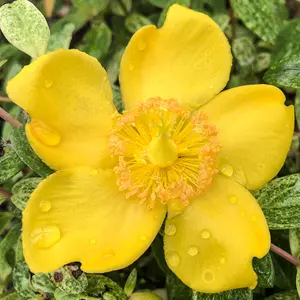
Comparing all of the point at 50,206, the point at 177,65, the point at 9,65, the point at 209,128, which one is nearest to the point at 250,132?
the point at 209,128

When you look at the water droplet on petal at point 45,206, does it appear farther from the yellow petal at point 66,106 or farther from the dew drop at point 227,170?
the dew drop at point 227,170

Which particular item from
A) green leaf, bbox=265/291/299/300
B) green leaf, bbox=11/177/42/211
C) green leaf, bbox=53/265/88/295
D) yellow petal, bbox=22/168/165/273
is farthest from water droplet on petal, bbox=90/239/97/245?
green leaf, bbox=265/291/299/300

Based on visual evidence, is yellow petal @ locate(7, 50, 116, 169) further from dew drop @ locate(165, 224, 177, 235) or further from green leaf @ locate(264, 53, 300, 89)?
green leaf @ locate(264, 53, 300, 89)

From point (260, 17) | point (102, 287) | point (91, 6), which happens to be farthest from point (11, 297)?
point (260, 17)

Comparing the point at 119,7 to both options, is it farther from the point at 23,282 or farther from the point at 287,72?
the point at 23,282

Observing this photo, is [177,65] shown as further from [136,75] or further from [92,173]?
[92,173]
